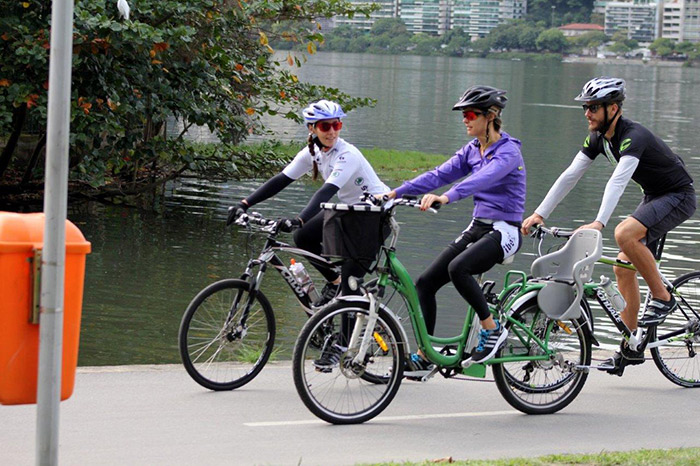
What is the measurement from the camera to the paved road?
20.0ft

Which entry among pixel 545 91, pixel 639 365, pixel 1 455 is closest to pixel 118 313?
pixel 639 365

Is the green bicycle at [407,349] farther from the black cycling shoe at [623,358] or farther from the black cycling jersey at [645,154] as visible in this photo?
A: the black cycling jersey at [645,154]

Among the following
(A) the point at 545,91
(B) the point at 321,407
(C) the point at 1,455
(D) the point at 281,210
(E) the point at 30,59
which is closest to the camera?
(C) the point at 1,455

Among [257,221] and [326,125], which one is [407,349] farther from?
[326,125]

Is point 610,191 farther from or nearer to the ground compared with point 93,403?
farther from the ground

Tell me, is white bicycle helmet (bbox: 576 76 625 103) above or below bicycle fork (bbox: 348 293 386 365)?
above

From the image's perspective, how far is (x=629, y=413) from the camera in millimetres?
7492

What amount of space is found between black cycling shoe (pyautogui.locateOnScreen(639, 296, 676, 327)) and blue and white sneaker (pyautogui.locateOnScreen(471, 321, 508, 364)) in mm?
1363

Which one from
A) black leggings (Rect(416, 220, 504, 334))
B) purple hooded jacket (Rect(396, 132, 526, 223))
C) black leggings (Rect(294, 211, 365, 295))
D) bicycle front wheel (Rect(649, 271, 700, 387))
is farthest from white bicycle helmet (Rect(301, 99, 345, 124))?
bicycle front wheel (Rect(649, 271, 700, 387))

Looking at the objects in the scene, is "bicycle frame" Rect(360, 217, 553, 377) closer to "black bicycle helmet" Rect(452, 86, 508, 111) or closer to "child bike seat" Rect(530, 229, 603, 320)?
"child bike seat" Rect(530, 229, 603, 320)

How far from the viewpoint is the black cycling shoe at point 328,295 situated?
7895mm

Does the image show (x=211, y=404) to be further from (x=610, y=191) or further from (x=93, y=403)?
(x=610, y=191)

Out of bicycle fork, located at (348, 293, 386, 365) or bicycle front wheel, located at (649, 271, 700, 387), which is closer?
bicycle fork, located at (348, 293, 386, 365)

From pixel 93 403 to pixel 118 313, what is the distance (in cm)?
473
